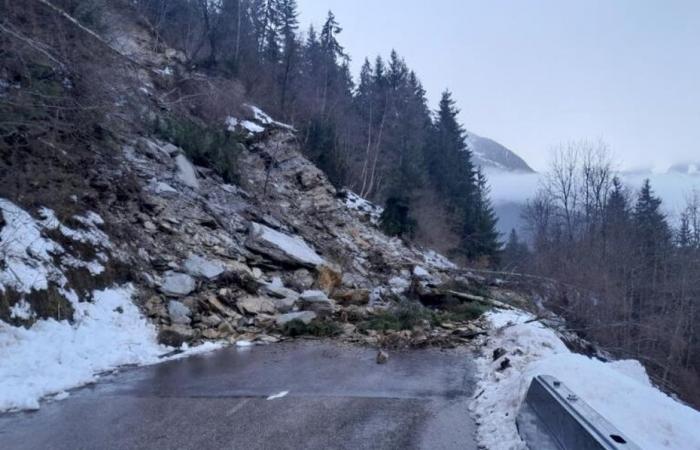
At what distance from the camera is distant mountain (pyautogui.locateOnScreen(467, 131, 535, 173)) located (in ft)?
387

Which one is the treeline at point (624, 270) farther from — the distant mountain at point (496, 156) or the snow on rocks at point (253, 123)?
the distant mountain at point (496, 156)

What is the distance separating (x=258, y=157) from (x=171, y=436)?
2261 centimetres

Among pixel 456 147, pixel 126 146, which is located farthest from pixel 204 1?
pixel 456 147

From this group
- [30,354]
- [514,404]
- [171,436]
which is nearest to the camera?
[171,436]

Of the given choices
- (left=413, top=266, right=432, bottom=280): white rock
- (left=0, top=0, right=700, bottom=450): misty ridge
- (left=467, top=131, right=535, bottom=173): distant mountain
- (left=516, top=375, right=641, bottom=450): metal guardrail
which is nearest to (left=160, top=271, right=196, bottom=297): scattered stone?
(left=0, top=0, right=700, bottom=450): misty ridge

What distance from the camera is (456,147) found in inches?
1941

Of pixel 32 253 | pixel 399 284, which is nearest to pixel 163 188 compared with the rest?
pixel 32 253

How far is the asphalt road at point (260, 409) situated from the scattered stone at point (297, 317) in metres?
3.12

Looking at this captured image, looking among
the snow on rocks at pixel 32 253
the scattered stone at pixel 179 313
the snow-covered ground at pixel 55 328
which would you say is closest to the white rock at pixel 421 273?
the scattered stone at pixel 179 313

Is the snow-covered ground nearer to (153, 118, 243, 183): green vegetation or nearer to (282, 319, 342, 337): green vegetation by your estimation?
(282, 319, 342, 337): green vegetation

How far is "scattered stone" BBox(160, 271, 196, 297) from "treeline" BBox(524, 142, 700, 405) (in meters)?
11.4

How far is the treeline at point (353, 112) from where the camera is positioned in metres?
32.6

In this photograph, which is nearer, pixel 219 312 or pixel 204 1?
pixel 219 312

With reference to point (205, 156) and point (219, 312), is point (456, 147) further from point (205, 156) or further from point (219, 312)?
point (219, 312)
